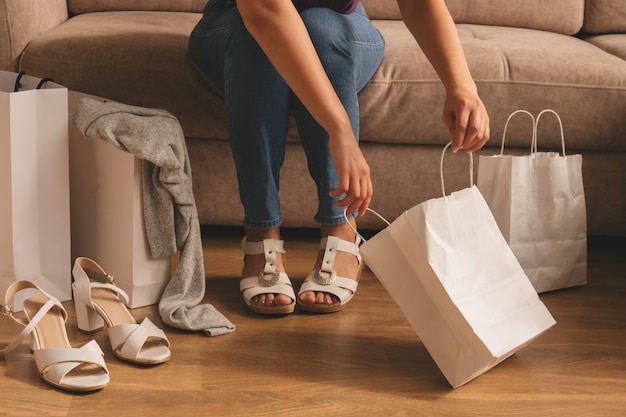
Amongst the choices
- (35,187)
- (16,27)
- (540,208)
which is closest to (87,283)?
(35,187)

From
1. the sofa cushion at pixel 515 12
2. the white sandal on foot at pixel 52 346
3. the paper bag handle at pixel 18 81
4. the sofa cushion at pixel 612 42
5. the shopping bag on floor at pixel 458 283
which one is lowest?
the white sandal on foot at pixel 52 346

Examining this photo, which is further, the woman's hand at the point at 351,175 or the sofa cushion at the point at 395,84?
the sofa cushion at the point at 395,84

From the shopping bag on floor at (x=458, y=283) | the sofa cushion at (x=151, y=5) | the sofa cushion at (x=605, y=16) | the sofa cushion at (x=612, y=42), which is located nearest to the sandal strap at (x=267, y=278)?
the shopping bag on floor at (x=458, y=283)

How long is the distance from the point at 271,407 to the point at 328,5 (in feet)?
2.58

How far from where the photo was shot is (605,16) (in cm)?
226

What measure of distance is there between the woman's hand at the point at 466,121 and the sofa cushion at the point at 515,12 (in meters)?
0.98

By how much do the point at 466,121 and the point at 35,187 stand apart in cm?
72

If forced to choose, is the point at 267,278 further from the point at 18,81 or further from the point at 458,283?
the point at 18,81

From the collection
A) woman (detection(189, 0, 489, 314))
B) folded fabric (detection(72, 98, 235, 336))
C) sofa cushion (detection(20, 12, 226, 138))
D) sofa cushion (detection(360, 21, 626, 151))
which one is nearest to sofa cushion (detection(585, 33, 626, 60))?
sofa cushion (detection(360, 21, 626, 151))

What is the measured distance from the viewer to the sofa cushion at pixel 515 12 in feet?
7.28

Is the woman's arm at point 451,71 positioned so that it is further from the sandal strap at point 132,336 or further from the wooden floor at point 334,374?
the sandal strap at point 132,336

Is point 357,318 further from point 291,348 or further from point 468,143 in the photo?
point 468,143

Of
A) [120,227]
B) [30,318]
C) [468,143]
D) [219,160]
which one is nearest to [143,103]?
[219,160]

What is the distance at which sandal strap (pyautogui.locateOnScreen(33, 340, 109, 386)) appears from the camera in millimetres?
1217
